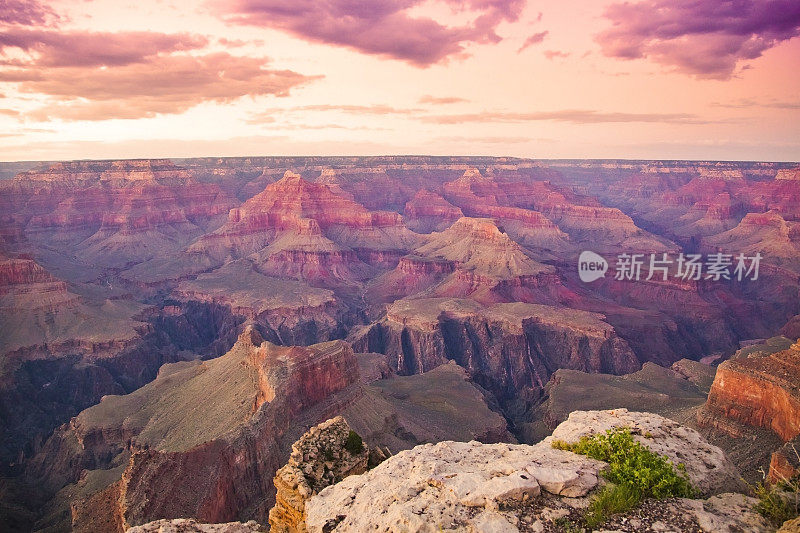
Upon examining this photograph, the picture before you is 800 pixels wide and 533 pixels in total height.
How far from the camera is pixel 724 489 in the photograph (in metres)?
13.7

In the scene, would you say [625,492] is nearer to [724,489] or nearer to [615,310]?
[724,489]

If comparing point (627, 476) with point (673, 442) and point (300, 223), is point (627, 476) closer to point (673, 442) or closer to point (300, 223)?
point (673, 442)

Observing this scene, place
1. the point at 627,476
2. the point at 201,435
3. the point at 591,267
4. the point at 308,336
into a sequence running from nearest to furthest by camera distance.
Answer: the point at 627,476 → the point at 201,435 → the point at 308,336 → the point at 591,267

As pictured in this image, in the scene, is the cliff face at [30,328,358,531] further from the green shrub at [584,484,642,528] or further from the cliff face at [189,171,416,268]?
the cliff face at [189,171,416,268]

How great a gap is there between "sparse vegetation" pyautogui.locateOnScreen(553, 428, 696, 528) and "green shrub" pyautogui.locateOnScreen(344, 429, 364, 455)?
30.9ft

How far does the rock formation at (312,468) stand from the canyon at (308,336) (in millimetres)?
15853

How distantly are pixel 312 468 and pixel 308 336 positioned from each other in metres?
87.5

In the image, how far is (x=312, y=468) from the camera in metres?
19.1

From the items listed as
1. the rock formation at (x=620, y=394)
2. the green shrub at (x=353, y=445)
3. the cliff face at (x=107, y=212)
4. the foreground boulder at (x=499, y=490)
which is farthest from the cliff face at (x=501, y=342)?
the cliff face at (x=107, y=212)

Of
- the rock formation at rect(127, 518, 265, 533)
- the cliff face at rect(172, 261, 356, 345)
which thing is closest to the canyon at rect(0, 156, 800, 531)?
the cliff face at rect(172, 261, 356, 345)

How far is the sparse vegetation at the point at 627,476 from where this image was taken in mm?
11727

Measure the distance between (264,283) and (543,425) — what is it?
3270 inches

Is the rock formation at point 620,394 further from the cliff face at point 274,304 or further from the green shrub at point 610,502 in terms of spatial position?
the cliff face at point 274,304

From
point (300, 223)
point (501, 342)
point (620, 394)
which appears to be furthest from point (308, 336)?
point (620, 394)
